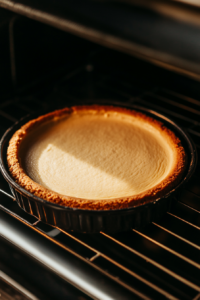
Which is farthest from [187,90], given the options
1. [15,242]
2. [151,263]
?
[15,242]

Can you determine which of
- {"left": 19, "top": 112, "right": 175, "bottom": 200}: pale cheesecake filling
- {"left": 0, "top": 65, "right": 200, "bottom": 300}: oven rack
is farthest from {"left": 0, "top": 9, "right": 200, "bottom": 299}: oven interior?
{"left": 19, "top": 112, "right": 175, "bottom": 200}: pale cheesecake filling

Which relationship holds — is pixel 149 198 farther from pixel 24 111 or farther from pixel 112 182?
pixel 24 111

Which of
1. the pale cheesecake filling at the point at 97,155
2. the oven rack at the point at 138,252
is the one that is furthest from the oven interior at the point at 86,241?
the pale cheesecake filling at the point at 97,155

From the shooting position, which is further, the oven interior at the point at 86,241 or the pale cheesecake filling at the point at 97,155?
the pale cheesecake filling at the point at 97,155

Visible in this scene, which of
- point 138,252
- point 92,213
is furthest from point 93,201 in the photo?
point 138,252

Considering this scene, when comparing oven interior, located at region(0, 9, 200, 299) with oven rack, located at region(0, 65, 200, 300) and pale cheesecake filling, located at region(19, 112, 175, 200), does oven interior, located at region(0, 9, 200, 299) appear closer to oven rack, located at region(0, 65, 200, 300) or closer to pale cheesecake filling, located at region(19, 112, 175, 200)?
oven rack, located at region(0, 65, 200, 300)

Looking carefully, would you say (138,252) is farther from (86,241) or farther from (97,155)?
(97,155)

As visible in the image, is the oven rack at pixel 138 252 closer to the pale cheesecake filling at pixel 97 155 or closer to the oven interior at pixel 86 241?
the oven interior at pixel 86 241
